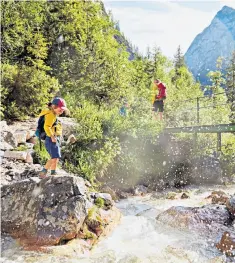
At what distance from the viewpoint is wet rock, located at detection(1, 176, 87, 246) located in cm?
511

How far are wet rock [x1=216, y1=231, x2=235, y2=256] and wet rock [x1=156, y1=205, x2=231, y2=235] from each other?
1.71 ft

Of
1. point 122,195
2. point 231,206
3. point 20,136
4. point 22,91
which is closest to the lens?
point 231,206

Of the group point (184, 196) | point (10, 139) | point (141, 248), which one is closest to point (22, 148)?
point (10, 139)

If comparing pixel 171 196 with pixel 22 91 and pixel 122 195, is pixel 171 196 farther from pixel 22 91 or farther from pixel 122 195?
pixel 22 91

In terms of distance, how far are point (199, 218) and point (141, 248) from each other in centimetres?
215

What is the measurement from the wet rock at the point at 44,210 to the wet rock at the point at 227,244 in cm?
269

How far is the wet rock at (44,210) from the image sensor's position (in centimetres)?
511

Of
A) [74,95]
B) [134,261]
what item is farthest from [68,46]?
[134,261]

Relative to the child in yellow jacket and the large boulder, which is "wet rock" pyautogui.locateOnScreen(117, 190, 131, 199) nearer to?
the large boulder

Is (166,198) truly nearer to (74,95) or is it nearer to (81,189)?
(81,189)

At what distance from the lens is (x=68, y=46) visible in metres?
16.2

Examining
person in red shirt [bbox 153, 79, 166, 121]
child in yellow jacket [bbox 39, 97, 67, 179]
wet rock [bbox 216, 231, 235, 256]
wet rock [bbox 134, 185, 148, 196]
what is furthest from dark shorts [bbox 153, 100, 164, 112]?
child in yellow jacket [bbox 39, 97, 67, 179]

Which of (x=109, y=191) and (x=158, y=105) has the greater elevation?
(x=158, y=105)

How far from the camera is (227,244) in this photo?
238 inches
